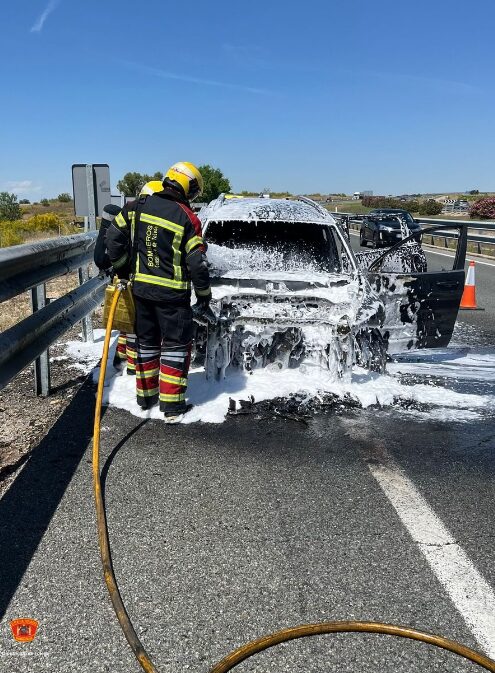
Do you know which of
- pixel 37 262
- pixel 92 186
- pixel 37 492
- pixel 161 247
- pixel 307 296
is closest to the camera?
pixel 37 492

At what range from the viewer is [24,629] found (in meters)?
2.27

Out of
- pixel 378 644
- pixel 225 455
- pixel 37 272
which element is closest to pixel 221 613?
pixel 378 644

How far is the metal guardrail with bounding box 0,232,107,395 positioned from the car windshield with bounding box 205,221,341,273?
1.44m

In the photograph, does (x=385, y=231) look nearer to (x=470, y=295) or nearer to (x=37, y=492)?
(x=470, y=295)

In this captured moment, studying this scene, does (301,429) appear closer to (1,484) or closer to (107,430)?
(107,430)

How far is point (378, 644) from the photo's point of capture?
7.29 feet

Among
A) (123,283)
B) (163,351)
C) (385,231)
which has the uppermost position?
(123,283)

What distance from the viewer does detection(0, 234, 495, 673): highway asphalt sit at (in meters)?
2.21

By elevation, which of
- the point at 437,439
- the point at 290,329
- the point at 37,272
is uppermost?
the point at 37,272

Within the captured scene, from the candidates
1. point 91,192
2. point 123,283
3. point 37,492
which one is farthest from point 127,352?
point 91,192

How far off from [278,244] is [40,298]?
2.90 meters

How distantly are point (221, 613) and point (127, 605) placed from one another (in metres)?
0.37

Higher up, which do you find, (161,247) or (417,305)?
(161,247)

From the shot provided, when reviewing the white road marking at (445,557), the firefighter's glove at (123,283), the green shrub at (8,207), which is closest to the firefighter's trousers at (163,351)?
the firefighter's glove at (123,283)
